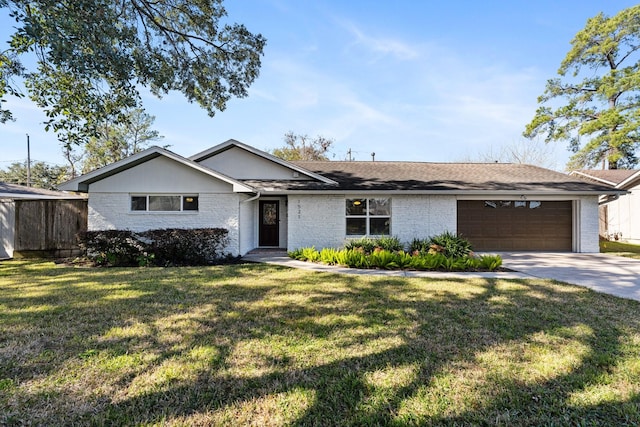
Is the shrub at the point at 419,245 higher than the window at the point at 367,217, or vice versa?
the window at the point at 367,217

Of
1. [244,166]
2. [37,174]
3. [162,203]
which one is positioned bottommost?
[162,203]

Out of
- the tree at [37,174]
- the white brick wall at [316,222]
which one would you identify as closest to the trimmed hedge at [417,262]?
the white brick wall at [316,222]

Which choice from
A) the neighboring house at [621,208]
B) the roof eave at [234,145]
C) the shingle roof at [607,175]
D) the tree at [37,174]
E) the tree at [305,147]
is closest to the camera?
the roof eave at [234,145]

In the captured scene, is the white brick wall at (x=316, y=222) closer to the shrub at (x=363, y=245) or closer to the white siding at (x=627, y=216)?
the shrub at (x=363, y=245)

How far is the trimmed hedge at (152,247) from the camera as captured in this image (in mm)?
10180

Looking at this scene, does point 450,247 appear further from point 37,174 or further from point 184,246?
point 37,174

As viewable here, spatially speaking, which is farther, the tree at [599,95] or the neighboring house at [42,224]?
the tree at [599,95]

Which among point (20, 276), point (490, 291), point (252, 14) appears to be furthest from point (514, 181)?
point (20, 276)

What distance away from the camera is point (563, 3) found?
38.2ft

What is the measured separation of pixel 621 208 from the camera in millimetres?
19031

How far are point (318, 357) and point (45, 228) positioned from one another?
12775 millimetres

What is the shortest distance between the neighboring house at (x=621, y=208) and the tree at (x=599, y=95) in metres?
3.61

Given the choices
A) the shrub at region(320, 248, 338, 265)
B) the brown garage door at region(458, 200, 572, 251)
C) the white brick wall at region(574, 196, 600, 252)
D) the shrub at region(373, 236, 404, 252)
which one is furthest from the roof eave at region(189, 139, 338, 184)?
the white brick wall at region(574, 196, 600, 252)

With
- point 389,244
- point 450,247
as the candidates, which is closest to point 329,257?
point 389,244
